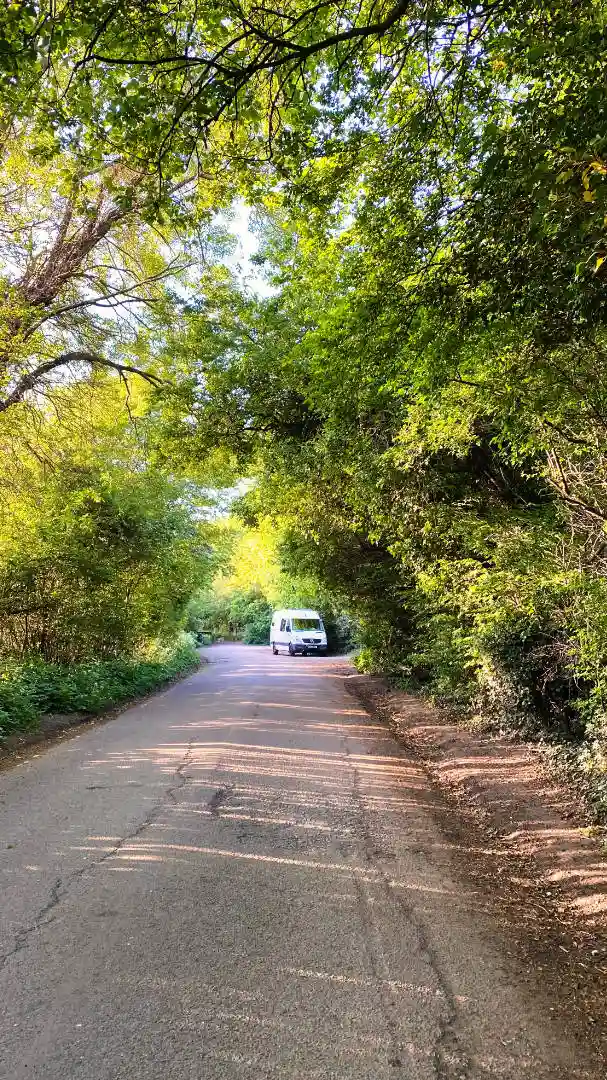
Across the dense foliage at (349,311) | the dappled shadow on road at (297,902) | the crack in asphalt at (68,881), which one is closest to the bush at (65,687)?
the dense foliage at (349,311)

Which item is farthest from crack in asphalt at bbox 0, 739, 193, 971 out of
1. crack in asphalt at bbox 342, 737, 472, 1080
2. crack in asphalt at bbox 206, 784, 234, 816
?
crack in asphalt at bbox 342, 737, 472, 1080

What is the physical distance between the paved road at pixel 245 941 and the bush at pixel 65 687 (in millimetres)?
2912

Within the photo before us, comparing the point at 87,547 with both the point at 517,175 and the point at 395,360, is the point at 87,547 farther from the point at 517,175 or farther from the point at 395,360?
the point at 517,175

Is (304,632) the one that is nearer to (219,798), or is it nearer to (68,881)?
(219,798)

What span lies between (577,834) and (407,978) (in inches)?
111

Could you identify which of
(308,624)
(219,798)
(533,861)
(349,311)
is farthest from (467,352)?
(308,624)

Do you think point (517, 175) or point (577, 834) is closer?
point (517, 175)

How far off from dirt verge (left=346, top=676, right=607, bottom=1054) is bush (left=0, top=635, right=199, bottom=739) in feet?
20.6

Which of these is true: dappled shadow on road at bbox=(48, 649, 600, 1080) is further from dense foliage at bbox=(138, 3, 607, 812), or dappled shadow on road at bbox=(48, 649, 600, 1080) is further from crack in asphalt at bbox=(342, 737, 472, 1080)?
dense foliage at bbox=(138, 3, 607, 812)

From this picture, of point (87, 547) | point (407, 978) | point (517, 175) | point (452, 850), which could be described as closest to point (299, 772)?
point (452, 850)

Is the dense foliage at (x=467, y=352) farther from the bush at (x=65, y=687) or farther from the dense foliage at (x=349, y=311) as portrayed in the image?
the bush at (x=65, y=687)

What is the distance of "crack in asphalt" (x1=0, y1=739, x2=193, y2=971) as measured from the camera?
3.45 metres

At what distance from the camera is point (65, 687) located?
11750mm

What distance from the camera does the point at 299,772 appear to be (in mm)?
7570
